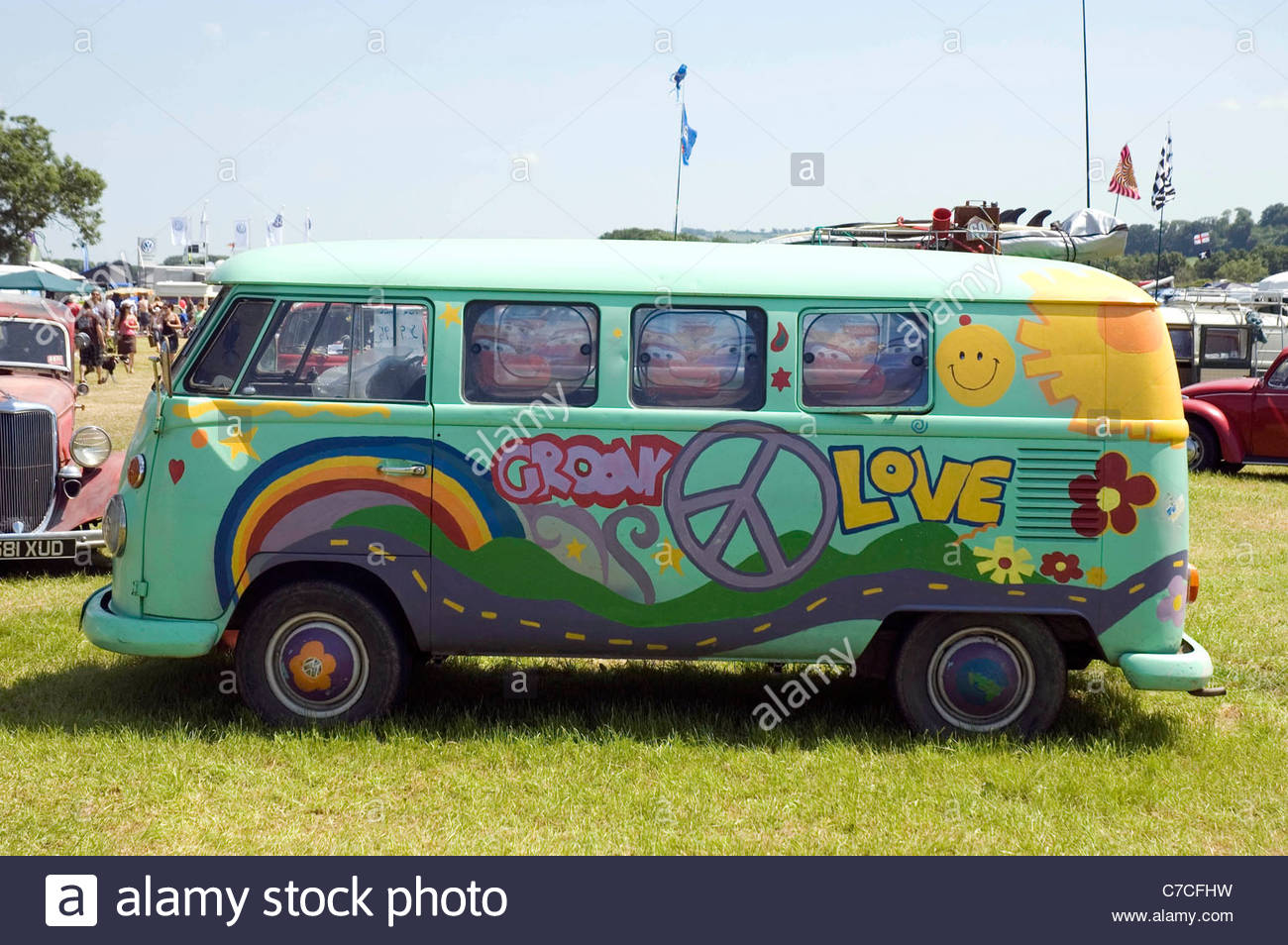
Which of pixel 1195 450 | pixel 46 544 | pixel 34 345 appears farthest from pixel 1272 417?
pixel 34 345

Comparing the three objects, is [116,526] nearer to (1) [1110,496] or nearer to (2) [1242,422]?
(1) [1110,496]

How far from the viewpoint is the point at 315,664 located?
588 centimetres

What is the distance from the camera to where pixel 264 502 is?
569 centimetres

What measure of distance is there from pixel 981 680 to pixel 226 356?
157 inches

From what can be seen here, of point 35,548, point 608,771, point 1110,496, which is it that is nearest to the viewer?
point 608,771

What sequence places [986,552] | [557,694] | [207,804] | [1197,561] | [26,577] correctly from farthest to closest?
[1197,561] → [26,577] → [557,694] → [986,552] → [207,804]

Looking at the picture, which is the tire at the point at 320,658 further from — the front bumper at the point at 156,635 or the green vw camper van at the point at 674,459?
the front bumper at the point at 156,635

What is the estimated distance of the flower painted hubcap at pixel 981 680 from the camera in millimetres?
5883

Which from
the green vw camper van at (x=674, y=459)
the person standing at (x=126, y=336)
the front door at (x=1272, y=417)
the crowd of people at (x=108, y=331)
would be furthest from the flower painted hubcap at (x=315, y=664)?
the person standing at (x=126, y=336)

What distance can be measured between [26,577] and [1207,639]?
8.50 m

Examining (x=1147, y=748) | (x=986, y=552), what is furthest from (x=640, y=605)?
(x=1147, y=748)

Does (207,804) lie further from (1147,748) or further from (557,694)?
(1147,748)

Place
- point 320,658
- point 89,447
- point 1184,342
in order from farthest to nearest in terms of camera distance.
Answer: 1. point 1184,342
2. point 89,447
3. point 320,658

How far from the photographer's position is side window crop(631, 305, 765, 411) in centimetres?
571
